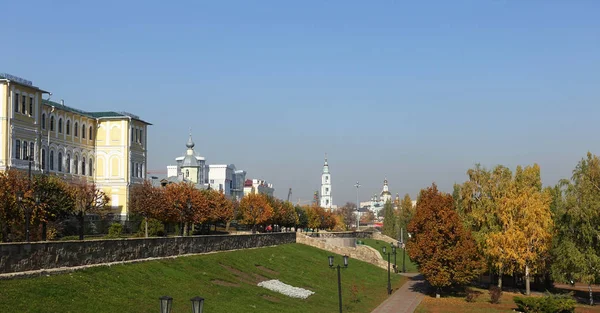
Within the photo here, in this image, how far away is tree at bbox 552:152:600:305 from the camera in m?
47.3

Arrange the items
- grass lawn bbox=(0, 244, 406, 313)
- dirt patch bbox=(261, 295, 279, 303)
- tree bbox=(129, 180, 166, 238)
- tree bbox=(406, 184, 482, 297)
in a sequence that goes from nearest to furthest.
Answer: grass lawn bbox=(0, 244, 406, 313) → dirt patch bbox=(261, 295, 279, 303) → tree bbox=(406, 184, 482, 297) → tree bbox=(129, 180, 166, 238)

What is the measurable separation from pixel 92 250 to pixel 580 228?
34.7 m

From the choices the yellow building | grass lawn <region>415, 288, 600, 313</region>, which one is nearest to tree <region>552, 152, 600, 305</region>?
grass lawn <region>415, 288, 600, 313</region>

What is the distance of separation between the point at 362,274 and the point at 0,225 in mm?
30594

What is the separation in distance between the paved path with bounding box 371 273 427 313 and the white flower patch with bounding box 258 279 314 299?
4.39m

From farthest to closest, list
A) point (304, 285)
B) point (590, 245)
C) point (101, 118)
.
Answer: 1. point (101, 118)
2. point (590, 245)
3. point (304, 285)

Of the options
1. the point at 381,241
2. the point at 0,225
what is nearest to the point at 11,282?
the point at 0,225

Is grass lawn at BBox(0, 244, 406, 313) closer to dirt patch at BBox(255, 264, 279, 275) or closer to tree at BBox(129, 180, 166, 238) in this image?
dirt patch at BBox(255, 264, 279, 275)

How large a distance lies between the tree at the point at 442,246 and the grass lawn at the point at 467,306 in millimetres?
1588

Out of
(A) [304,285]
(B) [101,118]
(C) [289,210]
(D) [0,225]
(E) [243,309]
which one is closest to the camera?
(E) [243,309]

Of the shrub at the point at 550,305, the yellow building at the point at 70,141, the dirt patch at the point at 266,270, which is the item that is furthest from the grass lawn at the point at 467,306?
the yellow building at the point at 70,141

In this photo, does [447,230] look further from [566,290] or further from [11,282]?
[11,282]

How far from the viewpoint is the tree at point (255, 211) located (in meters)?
82.7

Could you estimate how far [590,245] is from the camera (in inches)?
1897
